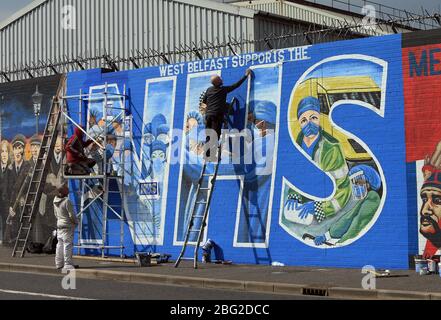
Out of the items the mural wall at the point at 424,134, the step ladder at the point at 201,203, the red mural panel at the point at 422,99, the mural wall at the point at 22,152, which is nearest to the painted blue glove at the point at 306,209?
the step ladder at the point at 201,203

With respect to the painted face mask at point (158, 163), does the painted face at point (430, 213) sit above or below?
below

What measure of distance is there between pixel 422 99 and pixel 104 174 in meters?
7.93

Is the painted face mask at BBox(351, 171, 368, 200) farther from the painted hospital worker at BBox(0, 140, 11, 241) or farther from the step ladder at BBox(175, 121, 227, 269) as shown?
the painted hospital worker at BBox(0, 140, 11, 241)

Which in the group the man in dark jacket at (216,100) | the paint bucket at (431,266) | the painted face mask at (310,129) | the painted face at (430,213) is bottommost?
the paint bucket at (431,266)

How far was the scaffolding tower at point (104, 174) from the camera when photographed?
19.1 m

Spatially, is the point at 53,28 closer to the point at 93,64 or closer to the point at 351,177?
the point at 93,64

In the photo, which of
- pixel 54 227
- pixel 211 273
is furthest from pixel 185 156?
pixel 54 227

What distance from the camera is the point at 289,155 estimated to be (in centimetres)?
1652

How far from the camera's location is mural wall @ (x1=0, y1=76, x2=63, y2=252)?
2153 centimetres

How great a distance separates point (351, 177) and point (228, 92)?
11.4 feet

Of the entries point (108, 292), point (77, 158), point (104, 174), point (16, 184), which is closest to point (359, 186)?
point (108, 292)

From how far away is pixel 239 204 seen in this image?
17203 millimetres

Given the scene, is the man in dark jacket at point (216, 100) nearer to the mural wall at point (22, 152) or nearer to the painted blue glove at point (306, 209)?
the painted blue glove at point (306, 209)

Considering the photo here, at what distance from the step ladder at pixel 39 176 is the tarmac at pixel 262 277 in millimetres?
1715
